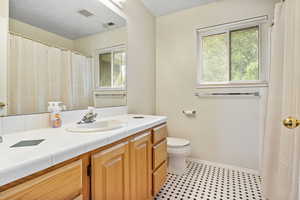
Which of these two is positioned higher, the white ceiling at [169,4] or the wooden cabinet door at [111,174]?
the white ceiling at [169,4]

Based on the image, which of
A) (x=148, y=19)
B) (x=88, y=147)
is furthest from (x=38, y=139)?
(x=148, y=19)

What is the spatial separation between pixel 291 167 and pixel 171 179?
4.07ft

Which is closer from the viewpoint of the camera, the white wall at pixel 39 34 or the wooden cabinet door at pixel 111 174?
the wooden cabinet door at pixel 111 174

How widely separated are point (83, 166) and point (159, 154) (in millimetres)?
894

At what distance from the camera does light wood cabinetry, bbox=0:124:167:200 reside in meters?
0.56

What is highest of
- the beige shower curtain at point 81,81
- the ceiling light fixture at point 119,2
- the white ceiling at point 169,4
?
the white ceiling at point 169,4

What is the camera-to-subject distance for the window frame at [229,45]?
77.0 inches

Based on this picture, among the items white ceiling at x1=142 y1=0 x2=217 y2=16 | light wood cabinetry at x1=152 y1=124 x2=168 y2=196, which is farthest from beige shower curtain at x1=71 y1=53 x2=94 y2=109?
white ceiling at x1=142 y1=0 x2=217 y2=16

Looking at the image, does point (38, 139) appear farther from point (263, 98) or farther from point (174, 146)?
point (263, 98)

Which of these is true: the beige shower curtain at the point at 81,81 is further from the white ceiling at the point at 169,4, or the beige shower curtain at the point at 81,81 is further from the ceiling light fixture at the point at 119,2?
the white ceiling at the point at 169,4

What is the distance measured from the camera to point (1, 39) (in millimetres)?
906

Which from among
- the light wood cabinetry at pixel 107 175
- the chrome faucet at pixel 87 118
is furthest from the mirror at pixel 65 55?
the light wood cabinetry at pixel 107 175

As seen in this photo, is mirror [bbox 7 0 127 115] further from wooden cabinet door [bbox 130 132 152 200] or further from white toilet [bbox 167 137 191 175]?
white toilet [bbox 167 137 191 175]

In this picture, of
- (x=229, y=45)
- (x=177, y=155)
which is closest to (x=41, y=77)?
(x=177, y=155)
